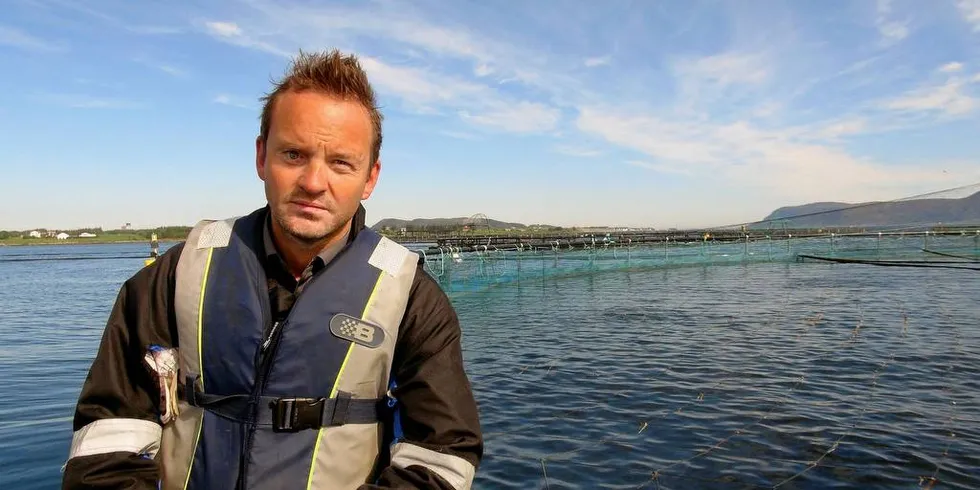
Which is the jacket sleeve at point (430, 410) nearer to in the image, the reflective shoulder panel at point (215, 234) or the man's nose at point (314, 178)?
the man's nose at point (314, 178)

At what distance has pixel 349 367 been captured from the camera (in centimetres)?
211

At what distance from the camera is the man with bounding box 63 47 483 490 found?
2008 mm

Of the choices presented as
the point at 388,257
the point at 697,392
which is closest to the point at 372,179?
the point at 388,257

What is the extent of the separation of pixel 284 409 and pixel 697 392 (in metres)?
7.90

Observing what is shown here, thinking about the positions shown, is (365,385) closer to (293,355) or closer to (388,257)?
(293,355)

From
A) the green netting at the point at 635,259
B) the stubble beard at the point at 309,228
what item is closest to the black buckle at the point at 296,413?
the stubble beard at the point at 309,228

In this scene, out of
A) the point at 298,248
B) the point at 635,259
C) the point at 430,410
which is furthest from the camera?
the point at 635,259

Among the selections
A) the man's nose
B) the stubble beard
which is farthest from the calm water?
the man's nose

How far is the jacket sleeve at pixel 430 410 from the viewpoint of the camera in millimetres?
2010

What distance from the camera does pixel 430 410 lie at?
6.69ft

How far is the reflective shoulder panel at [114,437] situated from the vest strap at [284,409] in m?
0.16

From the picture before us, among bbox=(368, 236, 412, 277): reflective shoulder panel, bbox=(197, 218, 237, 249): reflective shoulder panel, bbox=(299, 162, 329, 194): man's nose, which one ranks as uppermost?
bbox=(299, 162, 329, 194): man's nose

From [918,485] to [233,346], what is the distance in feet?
20.9

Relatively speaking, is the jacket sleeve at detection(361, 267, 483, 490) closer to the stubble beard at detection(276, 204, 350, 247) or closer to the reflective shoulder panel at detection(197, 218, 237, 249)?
the stubble beard at detection(276, 204, 350, 247)
